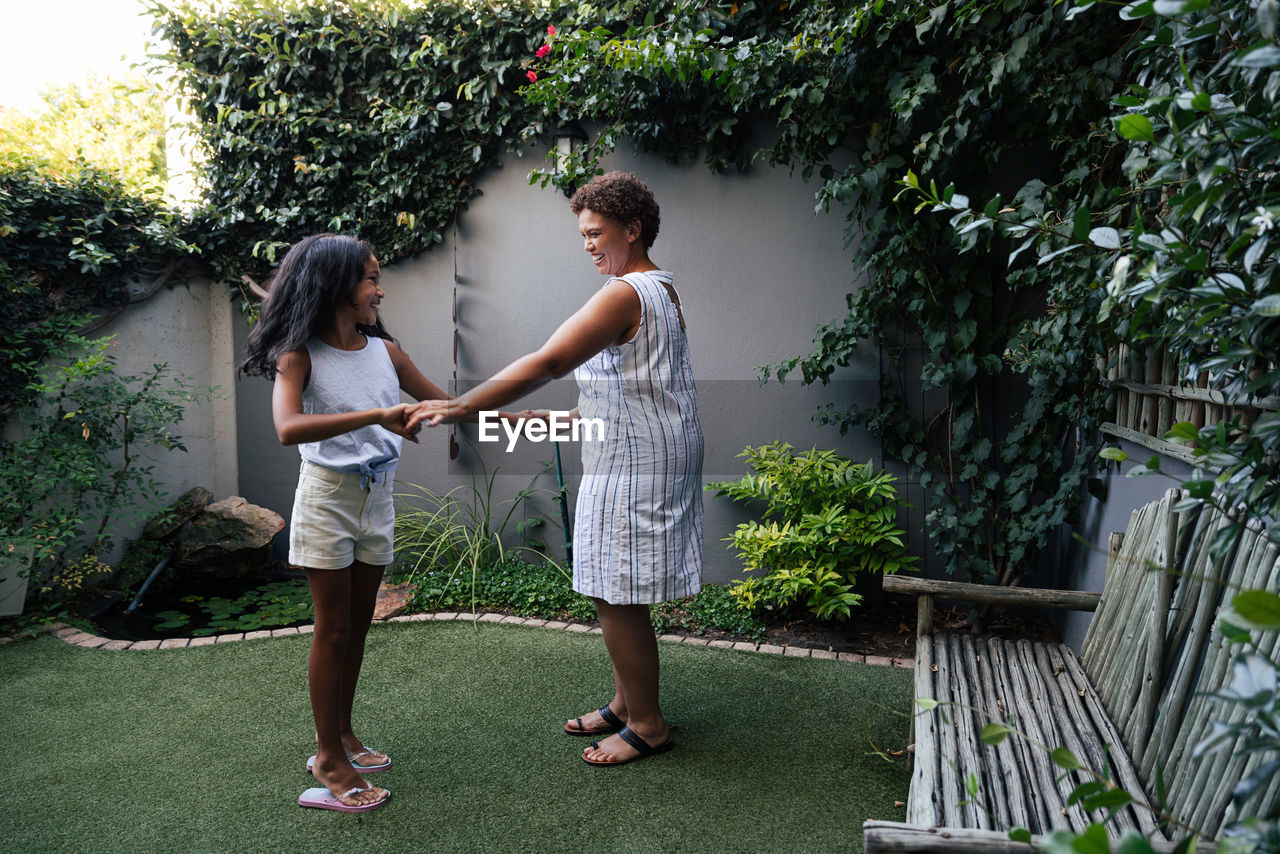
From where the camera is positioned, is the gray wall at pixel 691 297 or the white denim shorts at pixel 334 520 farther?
the gray wall at pixel 691 297

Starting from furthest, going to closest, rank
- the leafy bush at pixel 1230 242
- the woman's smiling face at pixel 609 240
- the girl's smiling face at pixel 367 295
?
1. the woman's smiling face at pixel 609 240
2. the girl's smiling face at pixel 367 295
3. the leafy bush at pixel 1230 242

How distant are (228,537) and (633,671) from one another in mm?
3308

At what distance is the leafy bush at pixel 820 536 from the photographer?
352 centimetres

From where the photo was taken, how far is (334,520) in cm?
219

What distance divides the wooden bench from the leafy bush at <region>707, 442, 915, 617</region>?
1.16m

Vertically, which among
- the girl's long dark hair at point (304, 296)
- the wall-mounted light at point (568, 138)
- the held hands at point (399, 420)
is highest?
the wall-mounted light at point (568, 138)

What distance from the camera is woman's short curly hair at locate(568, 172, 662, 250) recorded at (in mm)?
2350

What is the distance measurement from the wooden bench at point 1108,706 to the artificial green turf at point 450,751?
1.58 feet

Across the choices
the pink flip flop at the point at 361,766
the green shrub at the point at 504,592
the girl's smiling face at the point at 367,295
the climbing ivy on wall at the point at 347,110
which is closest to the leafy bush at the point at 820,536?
the green shrub at the point at 504,592

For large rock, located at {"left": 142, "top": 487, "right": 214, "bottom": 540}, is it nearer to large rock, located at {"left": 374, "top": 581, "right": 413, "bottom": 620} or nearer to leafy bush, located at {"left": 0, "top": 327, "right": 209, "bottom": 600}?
leafy bush, located at {"left": 0, "top": 327, "right": 209, "bottom": 600}

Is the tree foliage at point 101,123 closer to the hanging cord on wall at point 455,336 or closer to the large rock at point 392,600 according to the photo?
the hanging cord on wall at point 455,336

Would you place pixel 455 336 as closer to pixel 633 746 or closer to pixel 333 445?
pixel 333 445

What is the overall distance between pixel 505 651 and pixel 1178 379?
2731mm

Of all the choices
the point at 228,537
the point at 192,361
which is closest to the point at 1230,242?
the point at 228,537
